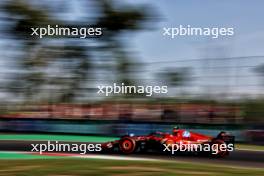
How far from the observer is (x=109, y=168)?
834 cm

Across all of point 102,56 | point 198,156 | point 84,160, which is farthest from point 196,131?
point 102,56

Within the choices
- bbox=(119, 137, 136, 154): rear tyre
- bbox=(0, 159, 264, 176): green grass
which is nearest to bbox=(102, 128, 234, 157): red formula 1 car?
bbox=(119, 137, 136, 154): rear tyre

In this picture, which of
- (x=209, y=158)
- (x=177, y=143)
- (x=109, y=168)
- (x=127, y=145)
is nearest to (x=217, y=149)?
(x=209, y=158)

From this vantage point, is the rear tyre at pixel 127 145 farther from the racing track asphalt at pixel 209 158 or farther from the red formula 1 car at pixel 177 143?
the racing track asphalt at pixel 209 158

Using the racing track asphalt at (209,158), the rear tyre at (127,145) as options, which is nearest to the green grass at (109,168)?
the racing track asphalt at (209,158)

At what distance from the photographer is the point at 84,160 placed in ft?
28.9

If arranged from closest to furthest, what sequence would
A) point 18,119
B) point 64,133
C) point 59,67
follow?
point 59,67, point 18,119, point 64,133

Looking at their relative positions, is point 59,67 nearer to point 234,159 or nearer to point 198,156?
point 198,156

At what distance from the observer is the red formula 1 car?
8703 millimetres

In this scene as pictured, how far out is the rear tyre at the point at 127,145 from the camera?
9133mm

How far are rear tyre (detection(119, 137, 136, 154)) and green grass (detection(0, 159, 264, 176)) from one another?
23 cm

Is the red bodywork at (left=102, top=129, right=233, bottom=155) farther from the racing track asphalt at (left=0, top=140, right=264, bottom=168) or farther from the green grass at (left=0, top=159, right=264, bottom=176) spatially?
the green grass at (left=0, top=159, right=264, bottom=176)

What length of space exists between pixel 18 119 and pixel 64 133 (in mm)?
902

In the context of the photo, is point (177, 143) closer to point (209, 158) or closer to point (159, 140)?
point (159, 140)
